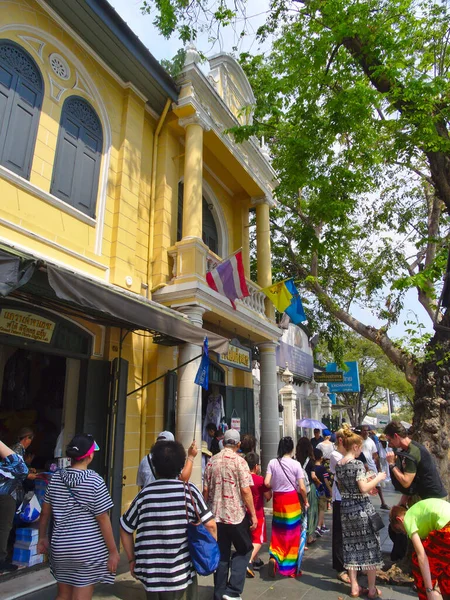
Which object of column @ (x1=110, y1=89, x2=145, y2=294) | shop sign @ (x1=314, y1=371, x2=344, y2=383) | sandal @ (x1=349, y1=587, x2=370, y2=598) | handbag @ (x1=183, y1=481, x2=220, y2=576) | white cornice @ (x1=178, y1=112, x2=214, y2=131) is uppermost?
white cornice @ (x1=178, y1=112, x2=214, y2=131)

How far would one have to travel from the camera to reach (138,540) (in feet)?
9.31

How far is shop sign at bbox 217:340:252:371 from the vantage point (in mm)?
9324

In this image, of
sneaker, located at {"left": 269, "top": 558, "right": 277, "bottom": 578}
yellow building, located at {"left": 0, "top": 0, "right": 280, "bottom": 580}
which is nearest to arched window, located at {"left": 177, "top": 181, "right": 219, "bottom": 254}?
yellow building, located at {"left": 0, "top": 0, "right": 280, "bottom": 580}

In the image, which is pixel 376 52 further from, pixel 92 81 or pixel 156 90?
Answer: pixel 92 81

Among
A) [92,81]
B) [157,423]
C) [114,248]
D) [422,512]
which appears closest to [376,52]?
[92,81]

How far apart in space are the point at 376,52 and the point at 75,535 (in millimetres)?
7709

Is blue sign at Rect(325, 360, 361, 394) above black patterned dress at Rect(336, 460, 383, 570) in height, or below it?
above

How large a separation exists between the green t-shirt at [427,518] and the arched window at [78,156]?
619cm

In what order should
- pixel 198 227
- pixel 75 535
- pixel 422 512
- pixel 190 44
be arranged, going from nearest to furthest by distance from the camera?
pixel 75 535 < pixel 422 512 < pixel 198 227 < pixel 190 44

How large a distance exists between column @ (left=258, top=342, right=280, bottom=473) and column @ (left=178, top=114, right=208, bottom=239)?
4.11 m

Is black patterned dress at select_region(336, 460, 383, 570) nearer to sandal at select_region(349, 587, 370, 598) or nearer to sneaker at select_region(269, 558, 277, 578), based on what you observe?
sandal at select_region(349, 587, 370, 598)

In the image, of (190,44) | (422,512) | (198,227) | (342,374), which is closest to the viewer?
(422,512)

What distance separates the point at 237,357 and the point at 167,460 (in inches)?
276

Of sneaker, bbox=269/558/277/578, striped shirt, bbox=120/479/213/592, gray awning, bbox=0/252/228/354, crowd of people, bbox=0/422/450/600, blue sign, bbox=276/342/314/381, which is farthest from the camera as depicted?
blue sign, bbox=276/342/314/381
